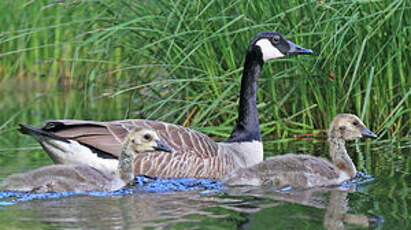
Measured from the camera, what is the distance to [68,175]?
7156 mm

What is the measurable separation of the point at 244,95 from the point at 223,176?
1.22m

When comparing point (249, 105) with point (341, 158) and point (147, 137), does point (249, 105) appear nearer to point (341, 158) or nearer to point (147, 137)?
point (341, 158)

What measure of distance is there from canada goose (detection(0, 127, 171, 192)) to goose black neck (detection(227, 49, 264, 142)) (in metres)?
1.57

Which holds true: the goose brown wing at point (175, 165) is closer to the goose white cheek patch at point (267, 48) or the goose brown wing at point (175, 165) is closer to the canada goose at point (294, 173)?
the canada goose at point (294, 173)

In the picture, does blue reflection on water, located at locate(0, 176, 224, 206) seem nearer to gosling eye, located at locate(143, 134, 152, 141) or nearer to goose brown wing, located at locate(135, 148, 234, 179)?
goose brown wing, located at locate(135, 148, 234, 179)

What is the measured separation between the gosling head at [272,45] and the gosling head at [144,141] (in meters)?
2.04

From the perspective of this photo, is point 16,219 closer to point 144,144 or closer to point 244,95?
point 144,144

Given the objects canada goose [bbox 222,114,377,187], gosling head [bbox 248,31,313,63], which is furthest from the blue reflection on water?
gosling head [bbox 248,31,313,63]

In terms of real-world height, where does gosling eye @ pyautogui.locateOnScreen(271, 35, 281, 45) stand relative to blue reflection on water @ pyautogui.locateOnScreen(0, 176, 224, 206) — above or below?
above

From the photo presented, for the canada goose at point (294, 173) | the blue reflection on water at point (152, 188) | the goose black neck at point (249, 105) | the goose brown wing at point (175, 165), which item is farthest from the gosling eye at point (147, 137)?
the goose black neck at point (249, 105)

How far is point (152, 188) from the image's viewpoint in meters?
7.52

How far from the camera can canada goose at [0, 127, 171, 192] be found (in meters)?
6.99

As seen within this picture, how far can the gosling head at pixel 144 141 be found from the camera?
7.55 meters

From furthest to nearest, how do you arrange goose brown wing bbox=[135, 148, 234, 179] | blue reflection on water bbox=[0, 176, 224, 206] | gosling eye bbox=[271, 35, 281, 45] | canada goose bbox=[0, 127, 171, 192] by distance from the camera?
1. gosling eye bbox=[271, 35, 281, 45]
2. goose brown wing bbox=[135, 148, 234, 179]
3. canada goose bbox=[0, 127, 171, 192]
4. blue reflection on water bbox=[0, 176, 224, 206]
